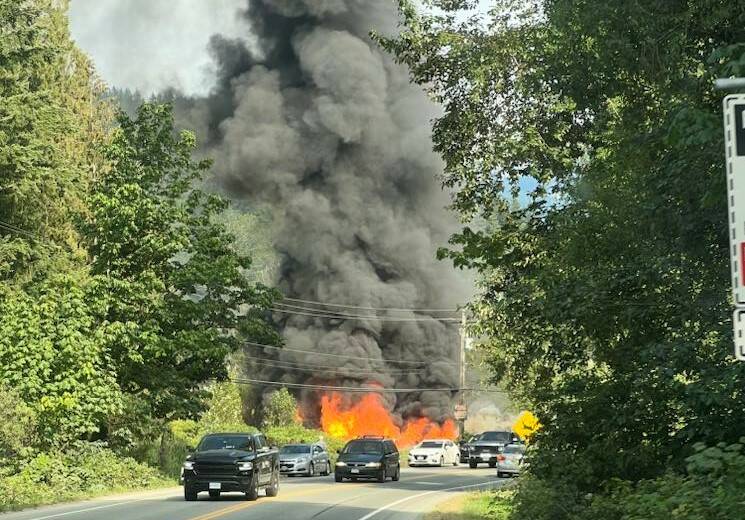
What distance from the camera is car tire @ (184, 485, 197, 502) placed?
91.4ft

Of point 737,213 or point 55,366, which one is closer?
point 737,213

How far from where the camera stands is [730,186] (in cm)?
514

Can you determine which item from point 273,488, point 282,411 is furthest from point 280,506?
point 282,411

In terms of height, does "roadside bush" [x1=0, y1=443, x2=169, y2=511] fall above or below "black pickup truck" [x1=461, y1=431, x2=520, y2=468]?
below

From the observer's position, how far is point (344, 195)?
80812 mm

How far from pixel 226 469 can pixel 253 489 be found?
0.87m

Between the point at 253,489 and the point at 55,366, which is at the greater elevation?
Answer: the point at 55,366

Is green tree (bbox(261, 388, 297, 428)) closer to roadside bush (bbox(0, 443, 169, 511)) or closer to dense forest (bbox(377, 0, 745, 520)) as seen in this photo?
roadside bush (bbox(0, 443, 169, 511))

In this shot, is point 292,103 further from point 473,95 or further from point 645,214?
point 645,214

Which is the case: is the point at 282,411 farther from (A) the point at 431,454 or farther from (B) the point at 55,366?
(B) the point at 55,366

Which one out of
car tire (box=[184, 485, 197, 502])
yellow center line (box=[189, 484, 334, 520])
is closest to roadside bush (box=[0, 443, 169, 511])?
car tire (box=[184, 485, 197, 502])

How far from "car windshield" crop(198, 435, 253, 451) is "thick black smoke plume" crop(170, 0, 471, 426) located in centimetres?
4761

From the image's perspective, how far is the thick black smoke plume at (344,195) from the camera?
79.2 meters

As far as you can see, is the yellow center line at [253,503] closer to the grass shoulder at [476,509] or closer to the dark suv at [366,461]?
the dark suv at [366,461]
